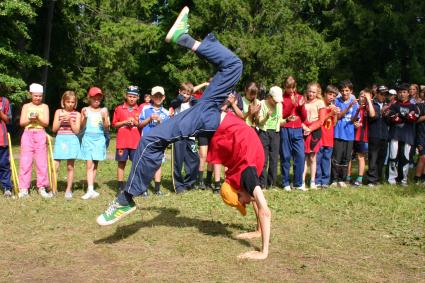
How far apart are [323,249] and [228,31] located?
20322 mm

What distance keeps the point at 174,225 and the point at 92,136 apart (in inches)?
121

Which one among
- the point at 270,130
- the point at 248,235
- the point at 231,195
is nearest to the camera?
the point at 231,195

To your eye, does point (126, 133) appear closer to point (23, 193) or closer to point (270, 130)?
point (23, 193)

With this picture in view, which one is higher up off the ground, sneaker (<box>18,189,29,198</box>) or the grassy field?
the grassy field

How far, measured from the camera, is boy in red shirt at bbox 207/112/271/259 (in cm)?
568

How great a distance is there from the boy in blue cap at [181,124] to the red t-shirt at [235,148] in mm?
140

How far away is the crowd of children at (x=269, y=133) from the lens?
9.05 m

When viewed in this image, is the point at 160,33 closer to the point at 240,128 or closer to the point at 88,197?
the point at 88,197

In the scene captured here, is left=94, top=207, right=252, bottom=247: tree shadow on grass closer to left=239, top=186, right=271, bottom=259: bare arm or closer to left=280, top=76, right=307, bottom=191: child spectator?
left=239, top=186, right=271, bottom=259: bare arm

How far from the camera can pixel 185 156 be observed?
9.94 m

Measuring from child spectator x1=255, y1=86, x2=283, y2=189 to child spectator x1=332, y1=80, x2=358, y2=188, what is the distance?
1.44 m

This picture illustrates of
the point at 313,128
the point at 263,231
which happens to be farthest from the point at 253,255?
the point at 313,128

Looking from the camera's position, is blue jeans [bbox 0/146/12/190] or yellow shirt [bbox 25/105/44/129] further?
blue jeans [bbox 0/146/12/190]

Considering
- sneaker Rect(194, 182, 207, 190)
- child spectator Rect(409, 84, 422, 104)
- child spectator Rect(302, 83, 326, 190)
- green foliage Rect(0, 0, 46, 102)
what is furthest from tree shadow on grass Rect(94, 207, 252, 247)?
green foliage Rect(0, 0, 46, 102)
